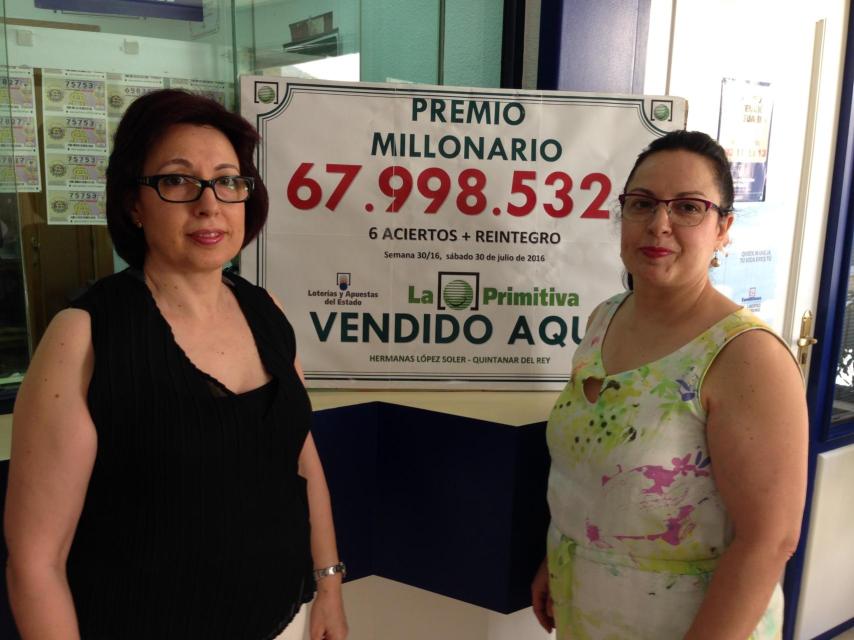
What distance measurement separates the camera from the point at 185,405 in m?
1.08

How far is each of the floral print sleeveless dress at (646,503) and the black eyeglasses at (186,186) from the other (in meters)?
0.71

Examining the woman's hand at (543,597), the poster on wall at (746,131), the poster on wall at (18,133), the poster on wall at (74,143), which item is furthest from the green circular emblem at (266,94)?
the poster on wall at (746,131)

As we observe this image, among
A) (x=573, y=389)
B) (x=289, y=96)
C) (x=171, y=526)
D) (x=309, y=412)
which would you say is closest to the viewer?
(x=171, y=526)

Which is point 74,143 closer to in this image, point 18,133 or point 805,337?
point 18,133

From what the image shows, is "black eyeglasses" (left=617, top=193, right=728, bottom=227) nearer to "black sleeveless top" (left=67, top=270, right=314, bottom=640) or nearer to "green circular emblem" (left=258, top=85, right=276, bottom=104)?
"black sleeveless top" (left=67, top=270, right=314, bottom=640)

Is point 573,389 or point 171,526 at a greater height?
point 573,389

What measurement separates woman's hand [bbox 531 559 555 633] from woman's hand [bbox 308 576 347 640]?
0.42 metres

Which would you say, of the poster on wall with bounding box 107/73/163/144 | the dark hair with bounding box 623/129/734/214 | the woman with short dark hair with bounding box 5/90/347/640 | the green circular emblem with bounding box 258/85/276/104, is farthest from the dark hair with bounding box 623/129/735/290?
the poster on wall with bounding box 107/73/163/144

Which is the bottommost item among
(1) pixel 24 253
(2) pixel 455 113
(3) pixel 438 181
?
(1) pixel 24 253

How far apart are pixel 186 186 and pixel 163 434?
1.19ft

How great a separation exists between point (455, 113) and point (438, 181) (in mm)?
170

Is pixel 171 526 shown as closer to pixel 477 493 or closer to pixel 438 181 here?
pixel 477 493

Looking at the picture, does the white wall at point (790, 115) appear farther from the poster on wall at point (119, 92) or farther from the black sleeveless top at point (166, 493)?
the black sleeveless top at point (166, 493)

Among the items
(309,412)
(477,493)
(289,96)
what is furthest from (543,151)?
(309,412)
